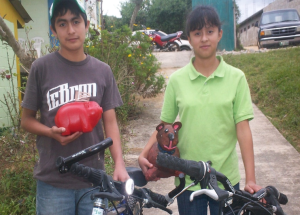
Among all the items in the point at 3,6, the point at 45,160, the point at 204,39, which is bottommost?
the point at 45,160

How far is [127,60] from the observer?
7.23m

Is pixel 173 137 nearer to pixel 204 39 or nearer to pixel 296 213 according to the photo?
pixel 204 39

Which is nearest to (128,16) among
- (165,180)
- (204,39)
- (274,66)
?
(274,66)

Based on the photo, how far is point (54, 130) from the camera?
1.76m

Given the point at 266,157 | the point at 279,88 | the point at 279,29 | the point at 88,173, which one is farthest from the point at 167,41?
the point at 88,173

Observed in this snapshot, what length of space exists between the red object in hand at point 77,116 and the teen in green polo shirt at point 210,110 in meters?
0.50

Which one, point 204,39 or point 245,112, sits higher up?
point 204,39

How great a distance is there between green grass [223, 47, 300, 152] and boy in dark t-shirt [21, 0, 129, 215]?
4364 mm

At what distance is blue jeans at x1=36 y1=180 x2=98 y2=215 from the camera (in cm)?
196

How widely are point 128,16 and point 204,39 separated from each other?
3221 cm

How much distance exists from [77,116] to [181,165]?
2.30 feet

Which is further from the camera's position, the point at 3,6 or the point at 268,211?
the point at 3,6

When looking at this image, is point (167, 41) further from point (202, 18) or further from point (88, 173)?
point (88, 173)

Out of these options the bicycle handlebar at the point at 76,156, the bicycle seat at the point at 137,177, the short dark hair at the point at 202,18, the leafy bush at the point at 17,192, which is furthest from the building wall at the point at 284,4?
the bicycle handlebar at the point at 76,156
